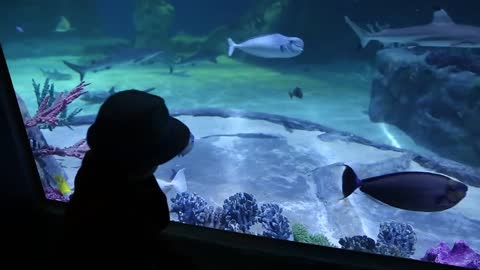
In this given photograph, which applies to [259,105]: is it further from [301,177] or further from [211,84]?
[301,177]

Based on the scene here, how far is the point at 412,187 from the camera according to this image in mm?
2037

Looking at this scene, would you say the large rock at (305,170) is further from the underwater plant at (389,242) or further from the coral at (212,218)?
the coral at (212,218)

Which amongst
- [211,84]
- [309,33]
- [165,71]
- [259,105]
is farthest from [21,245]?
[309,33]

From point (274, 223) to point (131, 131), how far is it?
70.9 inches

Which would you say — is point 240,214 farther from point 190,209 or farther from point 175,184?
point 175,184

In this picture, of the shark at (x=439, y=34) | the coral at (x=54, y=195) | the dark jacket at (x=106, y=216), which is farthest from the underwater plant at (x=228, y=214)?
the shark at (x=439, y=34)

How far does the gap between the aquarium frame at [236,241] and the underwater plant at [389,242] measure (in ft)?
1.46

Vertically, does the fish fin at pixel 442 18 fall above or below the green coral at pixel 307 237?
above

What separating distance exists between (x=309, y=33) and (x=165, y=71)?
6.21 metres

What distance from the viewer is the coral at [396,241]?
254cm

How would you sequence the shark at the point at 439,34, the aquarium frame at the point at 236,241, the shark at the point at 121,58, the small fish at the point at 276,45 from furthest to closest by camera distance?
the shark at the point at 121,58 < the small fish at the point at 276,45 < the shark at the point at 439,34 < the aquarium frame at the point at 236,241

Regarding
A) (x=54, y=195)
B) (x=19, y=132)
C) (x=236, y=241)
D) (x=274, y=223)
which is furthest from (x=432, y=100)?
(x=19, y=132)

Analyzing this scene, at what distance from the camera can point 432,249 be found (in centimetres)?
261

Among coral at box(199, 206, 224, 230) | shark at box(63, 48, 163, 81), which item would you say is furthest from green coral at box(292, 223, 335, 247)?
shark at box(63, 48, 163, 81)
